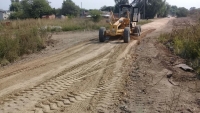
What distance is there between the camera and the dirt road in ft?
18.4

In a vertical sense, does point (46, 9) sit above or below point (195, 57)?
above

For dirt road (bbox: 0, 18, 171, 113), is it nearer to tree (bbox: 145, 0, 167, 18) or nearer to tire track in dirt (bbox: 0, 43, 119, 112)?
tire track in dirt (bbox: 0, 43, 119, 112)

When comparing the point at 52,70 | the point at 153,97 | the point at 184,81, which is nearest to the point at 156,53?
the point at 184,81

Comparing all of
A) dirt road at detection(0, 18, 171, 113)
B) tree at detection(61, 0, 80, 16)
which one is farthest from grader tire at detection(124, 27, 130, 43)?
tree at detection(61, 0, 80, 16)

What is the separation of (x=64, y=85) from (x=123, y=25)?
32.5 ft

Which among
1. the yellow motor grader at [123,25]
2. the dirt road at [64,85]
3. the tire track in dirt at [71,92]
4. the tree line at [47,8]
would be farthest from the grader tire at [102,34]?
the tree line at [47,8]

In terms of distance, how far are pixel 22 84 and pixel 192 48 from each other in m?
6.61

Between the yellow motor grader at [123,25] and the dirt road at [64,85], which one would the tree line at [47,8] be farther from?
the dirt road at [64,85]

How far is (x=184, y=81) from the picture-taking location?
24.0 ft

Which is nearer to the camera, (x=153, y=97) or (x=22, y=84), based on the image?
(x=153, y=97)

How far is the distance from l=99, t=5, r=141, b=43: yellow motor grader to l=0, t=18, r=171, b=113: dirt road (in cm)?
441

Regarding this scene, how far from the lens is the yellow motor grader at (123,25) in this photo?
14.9m

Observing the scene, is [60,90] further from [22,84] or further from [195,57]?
[195,57]

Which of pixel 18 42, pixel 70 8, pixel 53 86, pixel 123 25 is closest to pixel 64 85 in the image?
pixel 53 86
